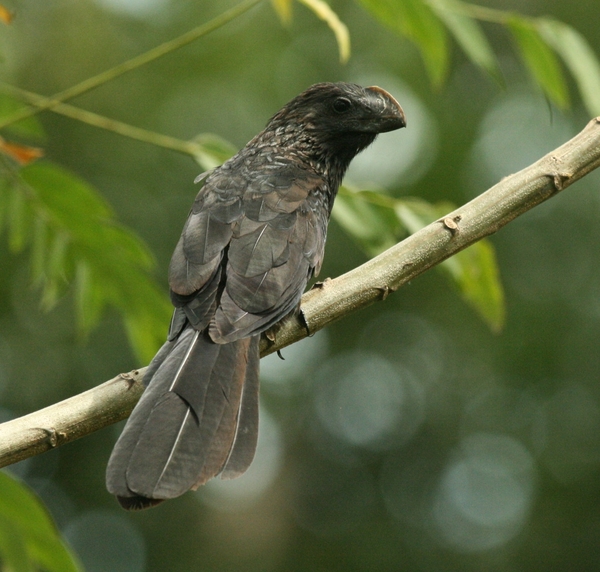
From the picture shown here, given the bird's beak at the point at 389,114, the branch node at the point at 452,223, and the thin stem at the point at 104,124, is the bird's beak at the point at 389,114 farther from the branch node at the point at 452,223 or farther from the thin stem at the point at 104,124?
the branch node at the point at 452,223

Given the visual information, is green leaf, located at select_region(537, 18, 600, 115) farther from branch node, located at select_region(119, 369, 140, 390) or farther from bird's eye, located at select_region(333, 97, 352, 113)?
branch node, located at select_region(119, 369, 140, 390)

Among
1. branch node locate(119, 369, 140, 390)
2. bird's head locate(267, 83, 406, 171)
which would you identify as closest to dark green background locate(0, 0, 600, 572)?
bird's head locate(267, 83, 406, 171)

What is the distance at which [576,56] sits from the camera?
2645 millimetres

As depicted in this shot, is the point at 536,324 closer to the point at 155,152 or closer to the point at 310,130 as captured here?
the point at 155,152

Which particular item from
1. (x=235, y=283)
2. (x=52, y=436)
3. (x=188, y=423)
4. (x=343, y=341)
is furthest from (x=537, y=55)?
(x=343, y=341)

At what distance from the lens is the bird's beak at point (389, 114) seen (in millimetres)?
3176

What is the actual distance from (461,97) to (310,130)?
7.96m

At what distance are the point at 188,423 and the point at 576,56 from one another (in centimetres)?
170

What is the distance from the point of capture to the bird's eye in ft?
10.8

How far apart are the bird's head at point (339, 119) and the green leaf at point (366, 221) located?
51 cm

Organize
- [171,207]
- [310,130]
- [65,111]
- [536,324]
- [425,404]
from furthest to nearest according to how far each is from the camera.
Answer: [425,404]
[536,324]
[171,207]
[310,130]
[65,111]

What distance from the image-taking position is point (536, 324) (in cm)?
1086

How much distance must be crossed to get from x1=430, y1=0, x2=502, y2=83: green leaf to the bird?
0.63 meters

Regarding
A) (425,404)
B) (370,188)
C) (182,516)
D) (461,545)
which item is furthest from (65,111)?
(461,545)
